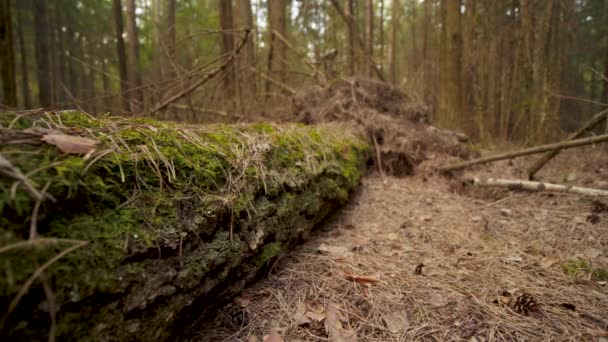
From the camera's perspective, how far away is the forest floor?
1.44 metres

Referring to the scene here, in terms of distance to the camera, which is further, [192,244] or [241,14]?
[241,14]

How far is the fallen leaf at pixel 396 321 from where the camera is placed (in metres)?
1.46

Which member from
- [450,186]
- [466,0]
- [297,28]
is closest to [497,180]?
[450,186]

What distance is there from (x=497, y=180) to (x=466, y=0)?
6688 mm

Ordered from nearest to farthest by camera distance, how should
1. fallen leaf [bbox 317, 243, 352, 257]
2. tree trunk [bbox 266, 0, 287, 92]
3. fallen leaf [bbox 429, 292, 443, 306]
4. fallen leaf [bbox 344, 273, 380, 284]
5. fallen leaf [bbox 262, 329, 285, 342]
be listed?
1. fallen leaf [bbox 262, 329, 285, 342]
2. fallen leaf [bbox 429, 292, 443, 306]
3. fallen leaf [bbox 344, 273, 380, 284]
4. fallen leaf [bbox 317, 243, 352, 257]
5. tree trunk [bbox 266, 0, 287, 92]

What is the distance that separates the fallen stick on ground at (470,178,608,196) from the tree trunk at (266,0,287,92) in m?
4.23

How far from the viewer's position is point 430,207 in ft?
10.2

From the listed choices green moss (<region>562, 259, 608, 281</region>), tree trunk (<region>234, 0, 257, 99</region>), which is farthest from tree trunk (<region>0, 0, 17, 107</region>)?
Answer: green moss (<region>562, 259, 608, 281</region>)

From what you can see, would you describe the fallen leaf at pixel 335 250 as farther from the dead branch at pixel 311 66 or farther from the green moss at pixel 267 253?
the dead branch at pixel 311 66

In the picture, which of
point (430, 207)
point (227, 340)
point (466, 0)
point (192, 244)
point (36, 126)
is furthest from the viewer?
point (466, 0)

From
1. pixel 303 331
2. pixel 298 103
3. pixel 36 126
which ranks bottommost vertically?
pixel 303 331

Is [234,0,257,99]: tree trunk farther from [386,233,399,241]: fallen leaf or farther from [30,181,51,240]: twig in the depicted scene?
[30,181,51,240]: twig

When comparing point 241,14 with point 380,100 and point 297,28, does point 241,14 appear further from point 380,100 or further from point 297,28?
point 297,28

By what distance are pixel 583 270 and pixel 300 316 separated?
1924 mm
